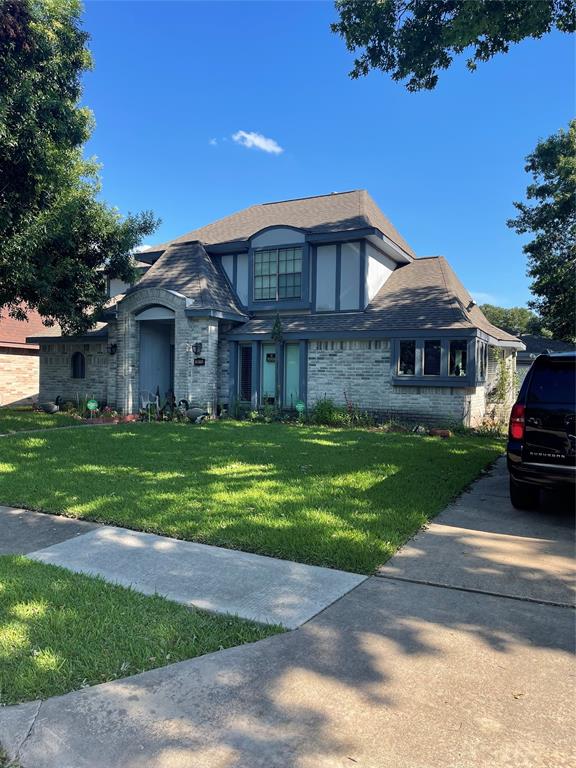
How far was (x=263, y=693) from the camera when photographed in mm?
2789

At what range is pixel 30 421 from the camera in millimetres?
15141

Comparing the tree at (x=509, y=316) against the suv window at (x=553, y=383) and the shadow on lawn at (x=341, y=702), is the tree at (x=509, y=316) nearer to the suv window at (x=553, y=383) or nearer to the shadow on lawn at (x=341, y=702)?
the suv window at (x=553, y=383)

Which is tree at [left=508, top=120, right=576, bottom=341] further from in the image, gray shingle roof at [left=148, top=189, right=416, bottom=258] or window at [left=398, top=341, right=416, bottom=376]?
window at [left=398, top=341, right=416, bottom=376]

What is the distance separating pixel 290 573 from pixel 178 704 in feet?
5.95

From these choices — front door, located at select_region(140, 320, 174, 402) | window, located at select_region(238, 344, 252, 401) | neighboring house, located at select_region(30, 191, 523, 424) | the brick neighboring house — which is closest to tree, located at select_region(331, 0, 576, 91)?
neighboring house, located at select_region(30, 191, 523, 424)

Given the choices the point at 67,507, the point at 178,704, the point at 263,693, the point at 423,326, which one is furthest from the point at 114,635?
the point at 423,326

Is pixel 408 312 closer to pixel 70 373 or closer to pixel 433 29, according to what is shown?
pixel 433 29

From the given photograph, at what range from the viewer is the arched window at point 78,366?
1992 cm

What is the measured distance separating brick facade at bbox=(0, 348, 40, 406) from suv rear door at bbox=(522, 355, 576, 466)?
946 inches

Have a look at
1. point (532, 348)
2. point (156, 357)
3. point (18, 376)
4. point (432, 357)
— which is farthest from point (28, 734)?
point (532, 348)

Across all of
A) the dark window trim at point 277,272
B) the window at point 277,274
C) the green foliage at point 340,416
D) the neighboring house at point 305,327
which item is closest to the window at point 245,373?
the neighboring house at point 305,327

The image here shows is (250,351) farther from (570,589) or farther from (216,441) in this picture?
(570,589)

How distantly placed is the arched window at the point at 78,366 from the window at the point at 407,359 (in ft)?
39.8

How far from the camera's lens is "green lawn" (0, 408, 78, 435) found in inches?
547
